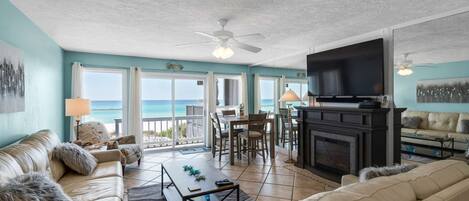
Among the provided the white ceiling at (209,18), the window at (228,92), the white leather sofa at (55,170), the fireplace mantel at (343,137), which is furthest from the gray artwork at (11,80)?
the window at (228,92)

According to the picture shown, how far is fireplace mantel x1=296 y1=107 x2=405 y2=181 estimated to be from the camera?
10.6 feet

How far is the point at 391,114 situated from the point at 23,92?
4626 mm

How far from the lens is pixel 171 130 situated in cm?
633

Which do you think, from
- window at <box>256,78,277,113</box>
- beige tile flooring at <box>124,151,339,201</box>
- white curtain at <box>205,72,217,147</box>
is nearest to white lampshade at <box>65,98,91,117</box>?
beige tile flooring at <box>124,151,339,201</box>

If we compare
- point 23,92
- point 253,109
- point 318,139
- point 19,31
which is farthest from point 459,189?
point 253,109

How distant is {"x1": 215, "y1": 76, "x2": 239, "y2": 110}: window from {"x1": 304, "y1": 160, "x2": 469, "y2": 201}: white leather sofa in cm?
565

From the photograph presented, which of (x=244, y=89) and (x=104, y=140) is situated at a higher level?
(x=244, y=89)

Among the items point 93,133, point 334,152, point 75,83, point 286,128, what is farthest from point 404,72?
point 75,83

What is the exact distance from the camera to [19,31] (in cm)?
273

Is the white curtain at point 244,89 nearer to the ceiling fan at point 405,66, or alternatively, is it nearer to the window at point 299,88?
the window at point 299,88

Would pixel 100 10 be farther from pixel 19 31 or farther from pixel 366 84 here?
pixel 366 84

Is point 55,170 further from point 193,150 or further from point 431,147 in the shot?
point 431,147

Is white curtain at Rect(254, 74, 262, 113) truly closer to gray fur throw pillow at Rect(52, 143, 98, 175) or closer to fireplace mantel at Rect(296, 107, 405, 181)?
fireplace mantel at Rect(296, 107, 405, 181)

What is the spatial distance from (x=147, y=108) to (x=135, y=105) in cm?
67
